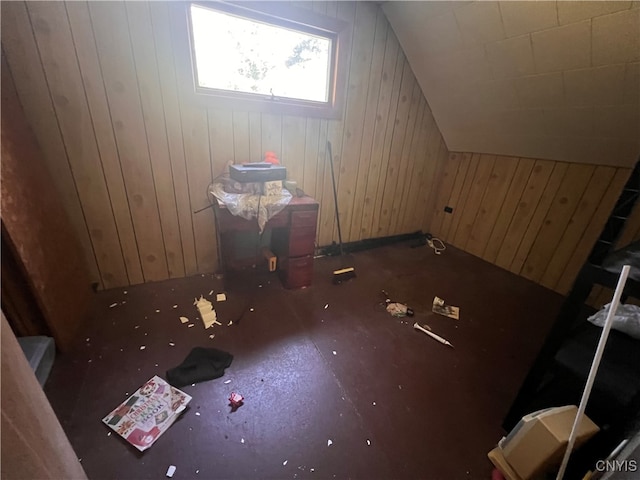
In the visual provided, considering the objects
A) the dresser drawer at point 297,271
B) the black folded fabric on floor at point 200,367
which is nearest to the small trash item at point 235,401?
the black folded fabric on floor at point 200,367

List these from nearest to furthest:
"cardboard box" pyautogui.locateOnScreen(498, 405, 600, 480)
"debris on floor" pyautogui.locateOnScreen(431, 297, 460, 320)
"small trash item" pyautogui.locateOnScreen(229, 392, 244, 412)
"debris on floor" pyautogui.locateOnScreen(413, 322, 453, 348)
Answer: "cardboard box" pyautogui.locateOnScreen(498, 405, 600, 480), "small trash item" pyautogui.locateOnScreen(229, 392, 244, 412), "debris on floor" pyautogui.locateOnScreen(413, 322, 453, 348), "debris on floor" pyautogui.locateOnScreen(431, 297, 460, 320)

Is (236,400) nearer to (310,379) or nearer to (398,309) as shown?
(310,379)

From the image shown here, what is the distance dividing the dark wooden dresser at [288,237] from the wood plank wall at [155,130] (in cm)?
20

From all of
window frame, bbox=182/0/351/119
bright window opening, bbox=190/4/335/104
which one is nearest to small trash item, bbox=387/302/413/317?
window frame, bbox=182/0/351/119

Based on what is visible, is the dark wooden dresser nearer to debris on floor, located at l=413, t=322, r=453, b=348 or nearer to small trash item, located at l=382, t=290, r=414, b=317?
small trash item, located at l=382, t=290, r=414, b=317

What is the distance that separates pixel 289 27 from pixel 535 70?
171 centimetres

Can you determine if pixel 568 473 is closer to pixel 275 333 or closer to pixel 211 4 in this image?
pixel 275 333

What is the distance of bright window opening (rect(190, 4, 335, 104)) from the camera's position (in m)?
1.71

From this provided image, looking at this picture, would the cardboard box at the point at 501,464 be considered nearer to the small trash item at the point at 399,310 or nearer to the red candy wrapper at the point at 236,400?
the small trash item at the point at 399,310

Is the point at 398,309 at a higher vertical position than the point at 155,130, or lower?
lower

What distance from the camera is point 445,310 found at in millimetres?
1942

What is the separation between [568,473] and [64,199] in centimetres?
282

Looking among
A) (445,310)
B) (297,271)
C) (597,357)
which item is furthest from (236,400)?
(445,310)

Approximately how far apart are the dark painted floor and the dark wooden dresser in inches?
5.9
